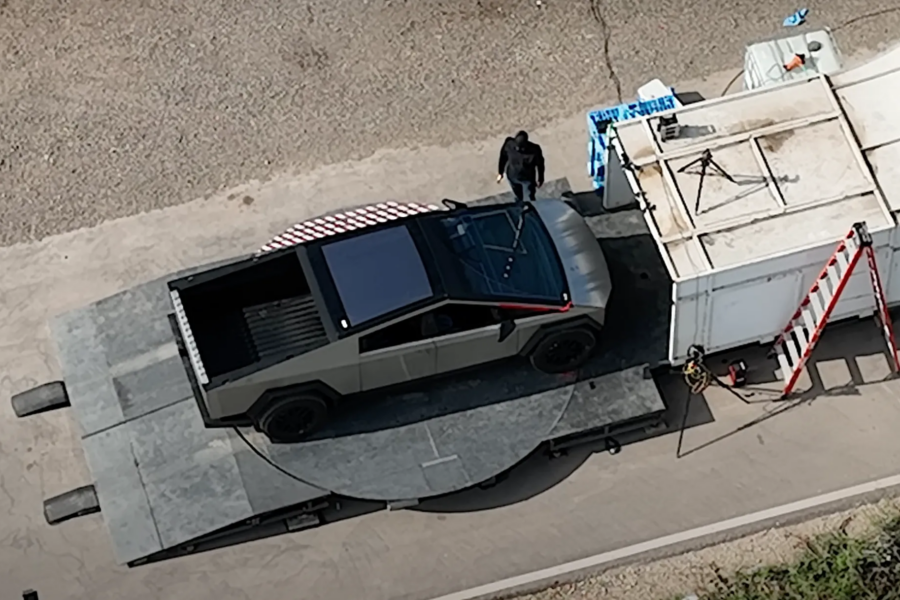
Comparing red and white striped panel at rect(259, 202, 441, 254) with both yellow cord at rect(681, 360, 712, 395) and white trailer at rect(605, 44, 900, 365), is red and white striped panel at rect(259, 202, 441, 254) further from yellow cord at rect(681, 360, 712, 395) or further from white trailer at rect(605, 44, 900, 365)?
yellow cord at rect(681, 360, 712, 395)

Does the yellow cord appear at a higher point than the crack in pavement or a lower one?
lower

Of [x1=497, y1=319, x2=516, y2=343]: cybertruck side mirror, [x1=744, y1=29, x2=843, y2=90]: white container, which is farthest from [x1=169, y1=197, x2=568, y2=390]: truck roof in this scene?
Result: [x1=744, y1=29, x2=843, y2=90]: white container

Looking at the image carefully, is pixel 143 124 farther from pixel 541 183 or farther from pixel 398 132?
pixel 541 183

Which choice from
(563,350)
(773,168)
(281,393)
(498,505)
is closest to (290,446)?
(281,393)

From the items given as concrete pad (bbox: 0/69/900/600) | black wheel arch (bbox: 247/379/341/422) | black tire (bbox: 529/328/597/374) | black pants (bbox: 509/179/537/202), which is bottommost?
concrete pad (bbox: 0/69/900/600)

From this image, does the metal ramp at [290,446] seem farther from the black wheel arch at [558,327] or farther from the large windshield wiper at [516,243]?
the large windshield wiper at [516,243]

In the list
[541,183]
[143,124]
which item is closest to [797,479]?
[541,183]
